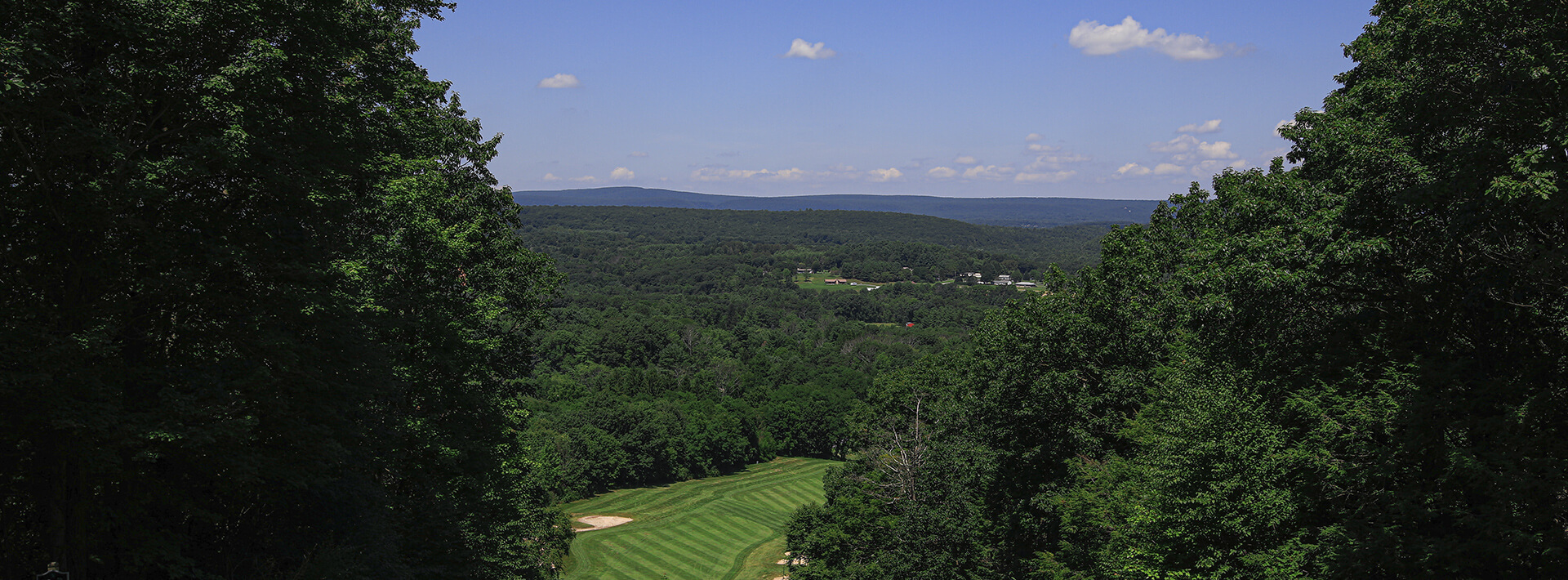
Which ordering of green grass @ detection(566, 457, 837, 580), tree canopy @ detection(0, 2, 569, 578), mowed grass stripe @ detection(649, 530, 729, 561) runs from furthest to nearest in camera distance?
mowed grass stripe @ detection(649, 530, 729, 561)
green grass @ detection(566, 457, 837, 580)
tree canopy @ detection(0, 2, 569, 578)

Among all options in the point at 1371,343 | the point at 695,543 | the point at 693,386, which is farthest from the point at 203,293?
the point at 693,386

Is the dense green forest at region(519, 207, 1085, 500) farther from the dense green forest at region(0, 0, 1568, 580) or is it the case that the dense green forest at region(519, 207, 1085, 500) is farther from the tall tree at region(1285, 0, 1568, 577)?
the tall tree at region(1285, 0, 1568, 577)

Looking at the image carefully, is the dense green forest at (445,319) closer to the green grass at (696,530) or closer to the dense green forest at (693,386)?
the dense green forest at (693,386)

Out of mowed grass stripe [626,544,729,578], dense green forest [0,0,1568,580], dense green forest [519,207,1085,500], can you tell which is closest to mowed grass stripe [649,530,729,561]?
mowed grass stripe [626,544,729,578]

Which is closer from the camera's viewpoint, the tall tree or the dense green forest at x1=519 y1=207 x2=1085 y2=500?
the tall tree

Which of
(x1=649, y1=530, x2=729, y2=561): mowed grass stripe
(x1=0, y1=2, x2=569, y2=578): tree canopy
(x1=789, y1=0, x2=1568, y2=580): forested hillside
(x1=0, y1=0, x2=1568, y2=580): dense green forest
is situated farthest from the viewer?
(x1=649, y1=530, x2=729, y2=561): mowed grass stripe

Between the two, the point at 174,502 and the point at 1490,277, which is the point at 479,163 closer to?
the point at 174,502

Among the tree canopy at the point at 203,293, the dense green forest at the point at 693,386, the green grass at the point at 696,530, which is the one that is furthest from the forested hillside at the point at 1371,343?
the green grass at the point at 696,530
